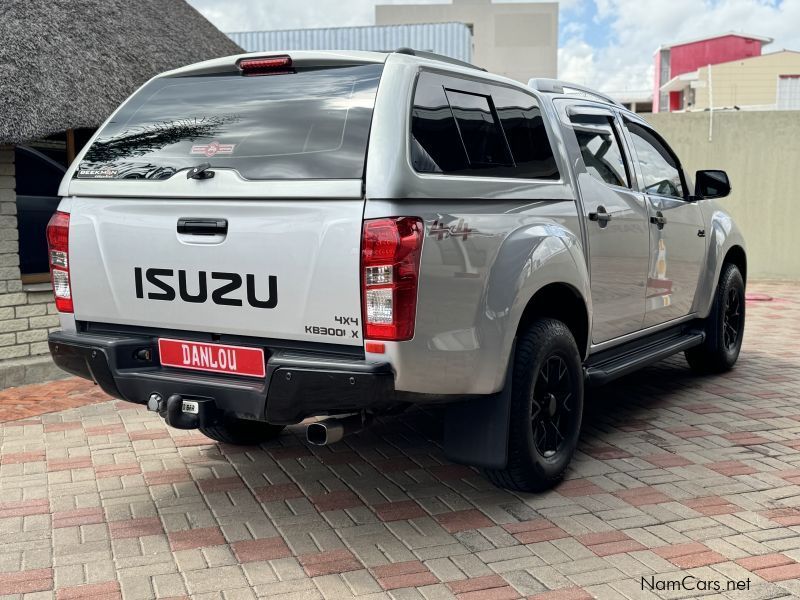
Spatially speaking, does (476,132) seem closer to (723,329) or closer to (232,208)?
(232,208)

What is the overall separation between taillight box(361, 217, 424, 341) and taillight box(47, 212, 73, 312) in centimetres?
156

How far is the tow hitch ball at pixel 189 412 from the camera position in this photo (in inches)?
145

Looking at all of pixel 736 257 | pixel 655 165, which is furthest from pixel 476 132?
pixel 736 257

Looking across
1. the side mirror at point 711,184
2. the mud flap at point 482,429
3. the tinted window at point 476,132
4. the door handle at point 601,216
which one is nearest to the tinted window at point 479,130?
the tinted window at point 476,132

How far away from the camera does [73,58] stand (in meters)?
7.27

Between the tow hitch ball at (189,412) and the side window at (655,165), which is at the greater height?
the side window at (655,165)

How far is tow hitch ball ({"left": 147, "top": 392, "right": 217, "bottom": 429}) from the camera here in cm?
367

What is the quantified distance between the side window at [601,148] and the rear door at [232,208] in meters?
1.74

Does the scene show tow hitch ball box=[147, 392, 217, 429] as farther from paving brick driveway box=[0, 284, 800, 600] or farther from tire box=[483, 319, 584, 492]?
tire box=[483, 319, 584, 492]

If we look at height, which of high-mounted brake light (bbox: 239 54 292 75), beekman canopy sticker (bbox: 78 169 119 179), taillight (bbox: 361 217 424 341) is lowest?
taillight (bbox: 361 217 424 341)

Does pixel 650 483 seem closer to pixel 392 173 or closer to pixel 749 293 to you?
pixel 392 173

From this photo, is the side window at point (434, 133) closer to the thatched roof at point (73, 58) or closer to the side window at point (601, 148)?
the side window at point (601, 148)

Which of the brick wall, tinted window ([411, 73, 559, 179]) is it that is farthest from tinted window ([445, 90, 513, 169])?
the brick wall

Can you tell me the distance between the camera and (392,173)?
337 centimetres
